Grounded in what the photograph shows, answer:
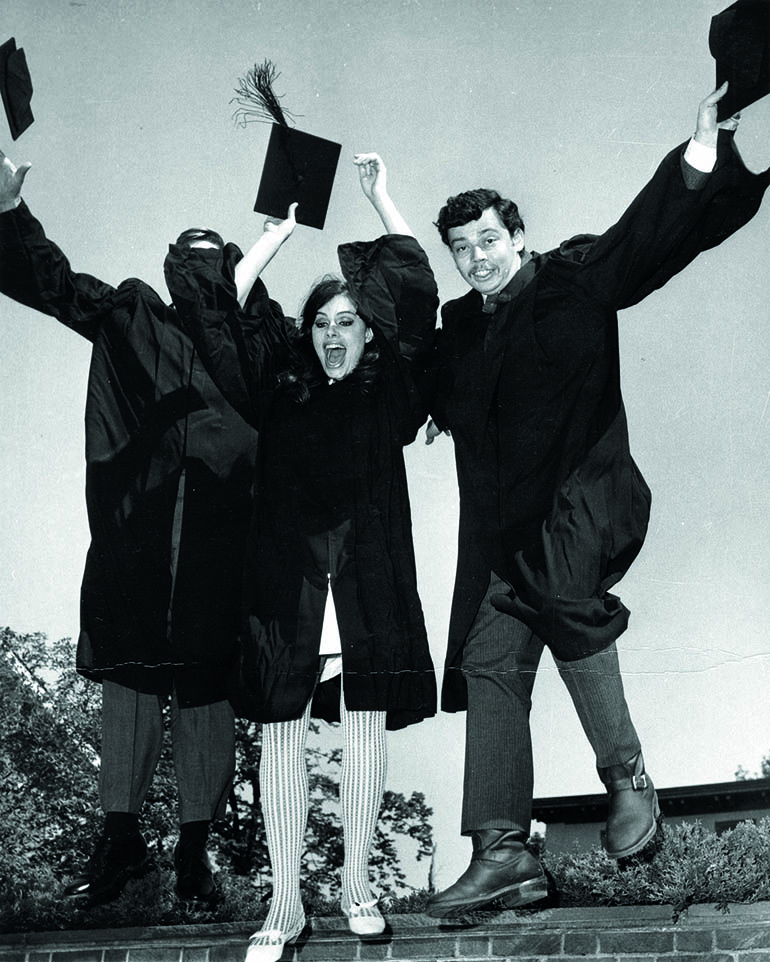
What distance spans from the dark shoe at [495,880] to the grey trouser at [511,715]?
0.05 m

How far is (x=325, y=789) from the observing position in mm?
4258

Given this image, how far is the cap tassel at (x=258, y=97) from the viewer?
4.89m

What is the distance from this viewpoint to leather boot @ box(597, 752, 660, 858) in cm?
397

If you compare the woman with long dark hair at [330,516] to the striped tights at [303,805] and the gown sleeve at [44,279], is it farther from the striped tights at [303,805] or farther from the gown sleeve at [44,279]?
the gown sleeve at [44,279]

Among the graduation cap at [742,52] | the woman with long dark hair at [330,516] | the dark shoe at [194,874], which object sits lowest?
the dark shoe at [194,874]

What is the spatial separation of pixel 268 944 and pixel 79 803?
0.90m

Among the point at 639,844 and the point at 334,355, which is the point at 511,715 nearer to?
the point at 639,844

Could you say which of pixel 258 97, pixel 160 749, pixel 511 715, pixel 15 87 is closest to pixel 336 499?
pixel 511 715

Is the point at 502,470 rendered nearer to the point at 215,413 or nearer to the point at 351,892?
the point at 215,413

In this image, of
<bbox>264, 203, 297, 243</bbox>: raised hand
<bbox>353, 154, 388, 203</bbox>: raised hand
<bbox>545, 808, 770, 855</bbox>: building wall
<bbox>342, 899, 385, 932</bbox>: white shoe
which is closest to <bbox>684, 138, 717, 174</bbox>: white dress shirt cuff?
<bbox>353, 154, 388, 203</bbox>: raised hand

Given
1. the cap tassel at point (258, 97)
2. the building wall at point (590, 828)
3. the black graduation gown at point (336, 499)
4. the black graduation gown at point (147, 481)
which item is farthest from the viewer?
the cap tassel at point (258, 97)

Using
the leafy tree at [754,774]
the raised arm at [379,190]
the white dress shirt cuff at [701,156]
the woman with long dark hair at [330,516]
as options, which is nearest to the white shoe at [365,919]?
the woman with long dark hair at [330,516]

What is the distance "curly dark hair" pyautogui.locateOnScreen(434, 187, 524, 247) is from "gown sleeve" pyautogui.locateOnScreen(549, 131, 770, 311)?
0.19m

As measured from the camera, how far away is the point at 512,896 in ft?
12.8
